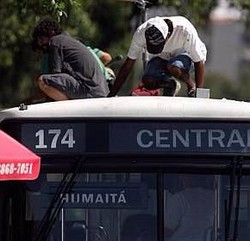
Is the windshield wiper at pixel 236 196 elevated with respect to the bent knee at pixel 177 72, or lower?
lower

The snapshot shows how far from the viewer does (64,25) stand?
16953mm

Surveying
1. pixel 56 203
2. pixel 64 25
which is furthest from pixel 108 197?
pixel 64 25

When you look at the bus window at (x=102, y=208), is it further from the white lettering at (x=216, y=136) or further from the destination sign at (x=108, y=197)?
the white lettering at (x=216, y=136)

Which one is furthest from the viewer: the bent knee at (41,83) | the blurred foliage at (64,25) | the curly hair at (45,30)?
the blurred foliage at (64,25)

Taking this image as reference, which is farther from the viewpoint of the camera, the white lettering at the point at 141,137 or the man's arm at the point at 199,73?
the man's arm at the point at 199,73

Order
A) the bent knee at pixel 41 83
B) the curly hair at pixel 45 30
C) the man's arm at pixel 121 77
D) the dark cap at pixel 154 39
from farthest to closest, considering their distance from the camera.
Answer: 1. the curly hair at pixel 45 30
2. the man's arm at pixel 121 77
3. the bent knee at pixel 41 83
4. the dark cap at pixel 154 39

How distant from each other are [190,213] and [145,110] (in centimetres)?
72

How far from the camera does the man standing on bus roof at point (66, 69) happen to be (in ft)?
28.1

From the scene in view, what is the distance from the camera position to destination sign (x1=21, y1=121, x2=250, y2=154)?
756cm

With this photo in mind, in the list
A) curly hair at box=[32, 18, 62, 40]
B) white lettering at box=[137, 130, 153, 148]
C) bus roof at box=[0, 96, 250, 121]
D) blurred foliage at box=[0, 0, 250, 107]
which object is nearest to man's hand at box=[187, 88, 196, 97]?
bus roof at box=[0, 96, 250, 121]

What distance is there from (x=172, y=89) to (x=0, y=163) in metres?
1.88

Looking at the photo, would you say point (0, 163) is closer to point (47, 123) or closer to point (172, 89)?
point (47, 123)

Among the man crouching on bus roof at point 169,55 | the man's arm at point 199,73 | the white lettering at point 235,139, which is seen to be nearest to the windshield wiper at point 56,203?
the white lettering at point 235,139

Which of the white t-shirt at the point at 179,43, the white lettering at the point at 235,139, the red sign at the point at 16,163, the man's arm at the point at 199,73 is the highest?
the white t-shirt at the point at 179,43
